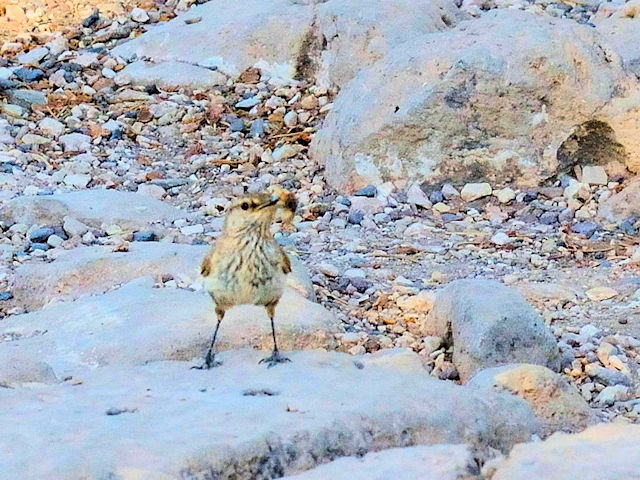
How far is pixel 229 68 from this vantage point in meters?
11.2

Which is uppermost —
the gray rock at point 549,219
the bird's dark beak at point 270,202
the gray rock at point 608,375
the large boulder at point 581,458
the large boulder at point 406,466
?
the large boulder at point 581,458

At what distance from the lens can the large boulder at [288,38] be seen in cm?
1059

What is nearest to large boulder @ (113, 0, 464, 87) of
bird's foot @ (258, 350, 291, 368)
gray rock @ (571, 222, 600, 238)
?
gray rock @ (571, 222, 600, 238)

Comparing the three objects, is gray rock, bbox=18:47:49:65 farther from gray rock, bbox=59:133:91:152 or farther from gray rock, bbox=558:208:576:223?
gray rock, bbox=558:208:576:223

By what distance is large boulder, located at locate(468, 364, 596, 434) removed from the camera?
15.8ft

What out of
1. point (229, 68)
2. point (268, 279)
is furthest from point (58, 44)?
point (268, 279)

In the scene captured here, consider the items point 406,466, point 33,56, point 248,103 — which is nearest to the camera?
point 406,466

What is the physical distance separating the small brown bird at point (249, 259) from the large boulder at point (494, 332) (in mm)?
1272

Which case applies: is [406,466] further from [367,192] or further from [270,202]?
[367,192]

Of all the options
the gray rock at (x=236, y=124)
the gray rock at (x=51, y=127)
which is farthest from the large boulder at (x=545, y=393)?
the gray rock at (x=51, y=127)

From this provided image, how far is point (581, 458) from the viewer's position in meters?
2.89

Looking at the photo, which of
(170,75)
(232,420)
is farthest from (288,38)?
(232,420)

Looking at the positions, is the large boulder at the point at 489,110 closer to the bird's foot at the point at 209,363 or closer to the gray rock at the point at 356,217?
the gray rock at the point at 356,217

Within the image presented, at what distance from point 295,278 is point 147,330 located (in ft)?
4.34
